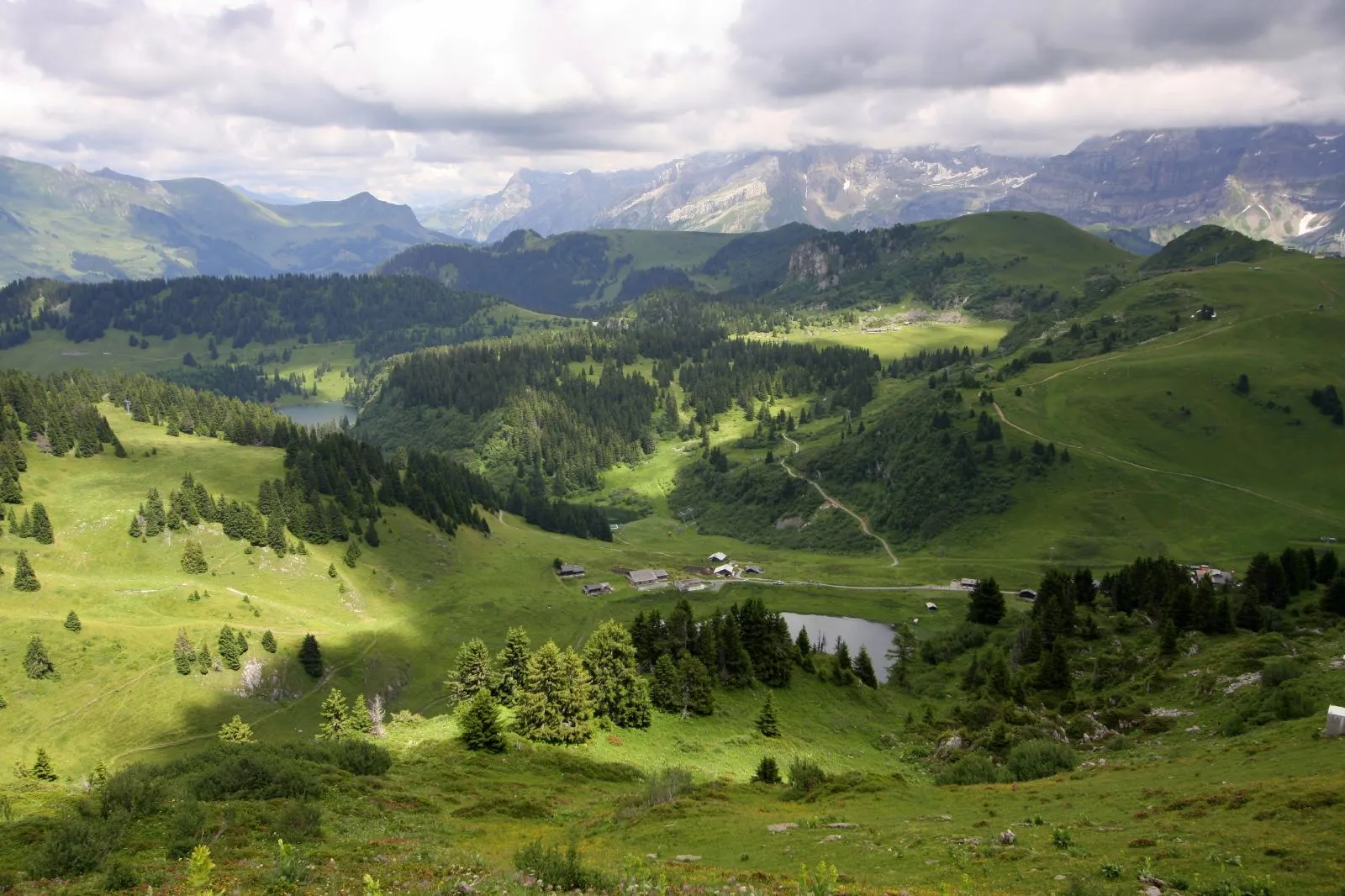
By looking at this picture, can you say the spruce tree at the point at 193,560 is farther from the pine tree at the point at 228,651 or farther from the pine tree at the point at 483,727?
the pine tree at the point at 483,727

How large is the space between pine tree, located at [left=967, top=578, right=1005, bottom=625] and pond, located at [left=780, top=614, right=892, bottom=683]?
81.3ft

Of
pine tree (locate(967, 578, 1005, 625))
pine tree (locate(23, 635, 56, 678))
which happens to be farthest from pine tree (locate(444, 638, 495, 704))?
pine tree (locate(967, 578, 1005, 625))

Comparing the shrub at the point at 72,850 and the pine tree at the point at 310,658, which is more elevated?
the shrub at the point at 72,850

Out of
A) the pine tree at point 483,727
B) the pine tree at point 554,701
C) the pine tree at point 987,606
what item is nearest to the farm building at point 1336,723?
the pine tree at point 554,701

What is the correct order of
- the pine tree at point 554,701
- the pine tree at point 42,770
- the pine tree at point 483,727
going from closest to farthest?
the pine tree at point 42,770, the pine tree at point 483,727, the pine tree at point 554,701

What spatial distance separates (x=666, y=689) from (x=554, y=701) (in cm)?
1393

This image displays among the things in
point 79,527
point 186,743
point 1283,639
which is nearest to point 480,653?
point 186,743

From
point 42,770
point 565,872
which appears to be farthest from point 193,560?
point 565,872

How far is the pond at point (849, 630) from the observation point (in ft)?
490

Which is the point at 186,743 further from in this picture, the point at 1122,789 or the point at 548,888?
the point at 1122,789

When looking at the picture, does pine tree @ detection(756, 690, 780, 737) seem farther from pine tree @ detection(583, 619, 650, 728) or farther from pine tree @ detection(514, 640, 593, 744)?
pine tree @ detection(514, 640, 593, 744)

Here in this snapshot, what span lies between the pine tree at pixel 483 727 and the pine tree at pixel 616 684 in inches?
405

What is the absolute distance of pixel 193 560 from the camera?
138 meters

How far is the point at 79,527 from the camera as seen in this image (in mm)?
140625
